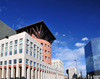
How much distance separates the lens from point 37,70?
180 ft

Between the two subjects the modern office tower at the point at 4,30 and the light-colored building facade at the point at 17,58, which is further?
the modern office tower at the point at 4,30

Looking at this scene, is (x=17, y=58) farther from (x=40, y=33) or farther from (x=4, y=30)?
(x=40, y=33)

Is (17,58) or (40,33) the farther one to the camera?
(40,33)

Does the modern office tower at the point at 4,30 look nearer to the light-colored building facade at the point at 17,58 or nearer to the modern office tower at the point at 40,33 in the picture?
the light-colored building facade at the point at 17,58

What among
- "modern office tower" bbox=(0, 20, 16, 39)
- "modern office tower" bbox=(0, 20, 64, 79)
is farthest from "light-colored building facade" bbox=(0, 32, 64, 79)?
"modern office tower" bbox=(0, 20, 16, 39)

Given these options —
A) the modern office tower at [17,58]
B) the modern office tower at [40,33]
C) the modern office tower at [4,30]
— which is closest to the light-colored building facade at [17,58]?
the modern office tower at [17,58]

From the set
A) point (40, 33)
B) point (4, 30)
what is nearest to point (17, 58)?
point (4, 30)

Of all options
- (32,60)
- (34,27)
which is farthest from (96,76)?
(32,60)

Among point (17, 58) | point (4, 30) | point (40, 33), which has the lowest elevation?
point (17, 58)

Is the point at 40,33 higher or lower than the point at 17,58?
higher

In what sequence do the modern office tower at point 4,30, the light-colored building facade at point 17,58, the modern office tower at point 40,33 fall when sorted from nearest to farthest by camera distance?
the light-colored building facade at point 17,58 → the modern office tower at point 4,30 → the modern office tower at point 40,33

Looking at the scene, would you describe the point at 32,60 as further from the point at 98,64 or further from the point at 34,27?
the point at 98,64

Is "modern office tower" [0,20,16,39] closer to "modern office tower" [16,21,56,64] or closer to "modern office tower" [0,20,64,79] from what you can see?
"modern office tower" [0,20,64,79]

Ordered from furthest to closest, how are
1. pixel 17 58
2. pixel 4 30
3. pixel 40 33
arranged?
pixel 40 33, pixel 4 30, pixel 17 58
